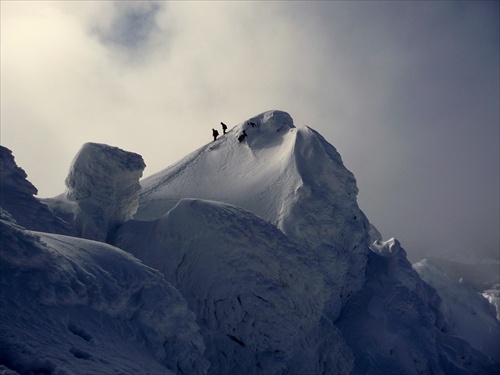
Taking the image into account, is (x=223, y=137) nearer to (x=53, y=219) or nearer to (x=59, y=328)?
(x=53, y=219)

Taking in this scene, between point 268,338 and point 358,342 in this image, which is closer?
point 268,338

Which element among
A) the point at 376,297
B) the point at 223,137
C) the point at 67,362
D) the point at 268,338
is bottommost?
the point at 67,362

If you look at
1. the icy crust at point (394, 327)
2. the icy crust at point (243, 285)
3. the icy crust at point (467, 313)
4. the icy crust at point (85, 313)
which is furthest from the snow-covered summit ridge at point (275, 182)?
the icy crust at point (467, 313)

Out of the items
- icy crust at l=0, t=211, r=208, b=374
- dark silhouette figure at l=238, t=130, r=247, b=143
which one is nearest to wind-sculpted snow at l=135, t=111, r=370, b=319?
dark silhouette figure at l=238, t=130, r=247, b=143

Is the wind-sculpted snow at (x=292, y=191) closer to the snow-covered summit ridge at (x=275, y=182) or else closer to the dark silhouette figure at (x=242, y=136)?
the snow-covered summit ridge at (x=275, y=182)

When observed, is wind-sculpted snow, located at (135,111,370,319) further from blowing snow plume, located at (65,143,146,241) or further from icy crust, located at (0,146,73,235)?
icy crust, located at (0,146,73,235)

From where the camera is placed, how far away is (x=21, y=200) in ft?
59.7

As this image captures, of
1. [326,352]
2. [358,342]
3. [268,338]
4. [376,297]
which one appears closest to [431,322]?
[376,297]

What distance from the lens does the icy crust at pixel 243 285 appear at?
18.4 meters

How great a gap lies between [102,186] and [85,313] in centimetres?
1257

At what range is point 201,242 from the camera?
19406 mm

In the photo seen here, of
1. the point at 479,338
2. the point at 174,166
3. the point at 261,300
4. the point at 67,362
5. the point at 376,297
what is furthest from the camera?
the point at 479,338

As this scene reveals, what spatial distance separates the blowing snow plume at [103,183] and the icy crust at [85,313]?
8.92 metres

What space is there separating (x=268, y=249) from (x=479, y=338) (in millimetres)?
26459
